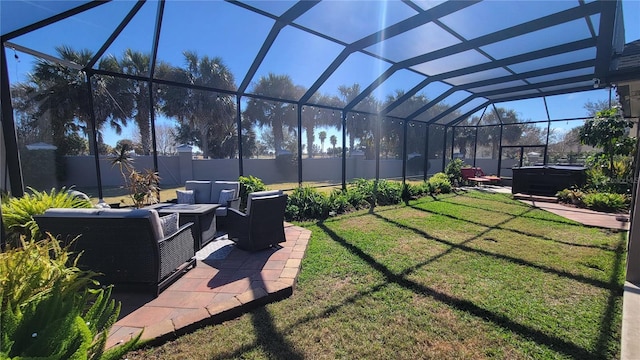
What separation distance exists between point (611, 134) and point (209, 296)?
398 inches

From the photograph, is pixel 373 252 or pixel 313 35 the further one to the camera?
pixel 313 35

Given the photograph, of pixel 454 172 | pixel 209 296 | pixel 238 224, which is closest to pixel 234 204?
pixel 238 224

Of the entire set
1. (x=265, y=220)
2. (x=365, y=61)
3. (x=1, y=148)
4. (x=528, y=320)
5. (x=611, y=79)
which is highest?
(x=365, y=61)

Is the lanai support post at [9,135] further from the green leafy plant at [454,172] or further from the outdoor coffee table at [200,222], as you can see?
the green leafy plant at [454,172]

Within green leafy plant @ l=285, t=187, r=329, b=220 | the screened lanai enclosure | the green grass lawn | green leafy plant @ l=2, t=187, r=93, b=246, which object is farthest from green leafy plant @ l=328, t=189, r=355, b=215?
green leafy plant @ l=2, t=187, r=93, b=246

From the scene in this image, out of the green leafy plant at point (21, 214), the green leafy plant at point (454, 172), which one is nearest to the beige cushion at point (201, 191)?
the green leafy plant at point (21, 214)

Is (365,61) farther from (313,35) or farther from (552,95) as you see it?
(552,95)

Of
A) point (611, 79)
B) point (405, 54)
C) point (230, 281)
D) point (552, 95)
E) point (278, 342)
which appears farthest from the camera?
point (552, 95)

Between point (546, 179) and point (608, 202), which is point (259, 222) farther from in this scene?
point (546, 179)

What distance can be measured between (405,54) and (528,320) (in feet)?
18.4

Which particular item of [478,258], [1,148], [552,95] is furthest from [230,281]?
[552,95]

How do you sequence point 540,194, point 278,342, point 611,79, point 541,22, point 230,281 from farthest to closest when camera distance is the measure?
Result: point 540,194 → point 541,22 → point 611,79 → point 230,281 → point 278,342

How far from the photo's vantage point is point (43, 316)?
4.03 feet

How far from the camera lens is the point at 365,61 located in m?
6.33
